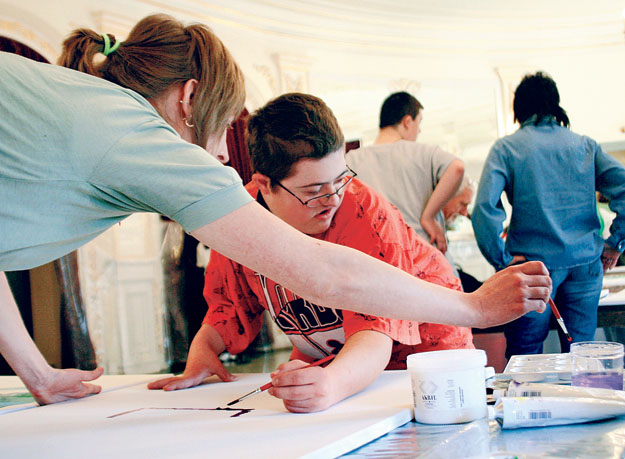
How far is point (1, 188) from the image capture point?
75 centimetres

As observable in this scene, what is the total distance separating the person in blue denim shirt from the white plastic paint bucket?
1.42 metres

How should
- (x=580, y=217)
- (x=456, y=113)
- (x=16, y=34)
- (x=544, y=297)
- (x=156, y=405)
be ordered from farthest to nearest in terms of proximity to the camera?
(x=456, y=113) < (x=16, y=34) < (x=580, y=217) < (x=156, y=405) < (x=544, y=297)

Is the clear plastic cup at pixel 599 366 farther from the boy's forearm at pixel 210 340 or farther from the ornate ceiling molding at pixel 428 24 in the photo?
the ornate ceiling molding at pixel 428 24

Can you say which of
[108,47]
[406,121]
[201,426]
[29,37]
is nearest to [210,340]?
[201,426]

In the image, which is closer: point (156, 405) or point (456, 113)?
point (156, 405)

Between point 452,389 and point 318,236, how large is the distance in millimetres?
574

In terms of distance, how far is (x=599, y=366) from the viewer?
939 mm

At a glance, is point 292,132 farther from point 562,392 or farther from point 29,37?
point 29,37

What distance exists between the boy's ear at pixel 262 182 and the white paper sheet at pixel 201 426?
431mm

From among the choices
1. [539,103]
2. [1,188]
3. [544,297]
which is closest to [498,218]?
[539,103]

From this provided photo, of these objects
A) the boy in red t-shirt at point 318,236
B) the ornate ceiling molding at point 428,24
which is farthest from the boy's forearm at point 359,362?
the ornate ceiling molding at point 428,24

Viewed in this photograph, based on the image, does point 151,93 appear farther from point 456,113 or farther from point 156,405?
point 456,113

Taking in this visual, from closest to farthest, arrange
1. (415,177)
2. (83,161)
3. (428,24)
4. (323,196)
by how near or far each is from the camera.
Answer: (83,161)
(323,196)
(415,177)
(428,24)

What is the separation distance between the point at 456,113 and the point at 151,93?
6.61m
